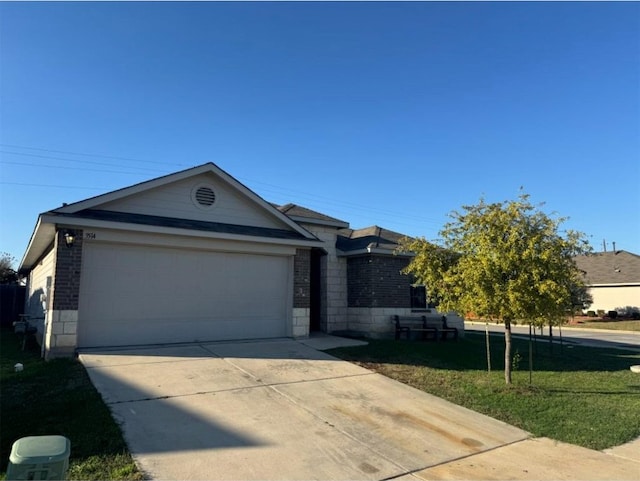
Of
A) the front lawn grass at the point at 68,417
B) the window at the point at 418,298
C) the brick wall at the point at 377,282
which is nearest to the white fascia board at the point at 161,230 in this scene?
the brick wall at the point at 377,282

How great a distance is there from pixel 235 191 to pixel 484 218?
7043 mm

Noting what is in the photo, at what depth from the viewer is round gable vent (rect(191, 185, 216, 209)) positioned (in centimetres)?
1210

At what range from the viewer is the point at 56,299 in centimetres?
946

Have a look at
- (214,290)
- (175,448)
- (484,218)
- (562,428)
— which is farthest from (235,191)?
(562,428)

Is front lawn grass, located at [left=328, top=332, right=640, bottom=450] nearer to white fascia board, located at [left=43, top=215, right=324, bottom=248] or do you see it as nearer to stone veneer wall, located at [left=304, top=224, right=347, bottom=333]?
stone veneer wall, located at [left=304, top=224, right=347, bottom=333]

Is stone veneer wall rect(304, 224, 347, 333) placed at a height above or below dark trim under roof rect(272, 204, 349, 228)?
below

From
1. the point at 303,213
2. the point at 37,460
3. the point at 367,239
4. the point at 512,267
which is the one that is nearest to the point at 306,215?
the point at 303,213

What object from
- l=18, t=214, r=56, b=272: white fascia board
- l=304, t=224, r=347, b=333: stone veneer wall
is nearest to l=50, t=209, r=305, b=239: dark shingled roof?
l=18, t=214, r=56, b=272: white fascia board

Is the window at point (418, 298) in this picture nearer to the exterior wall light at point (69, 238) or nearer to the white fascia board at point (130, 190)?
the white fascia board at point (130, 190)

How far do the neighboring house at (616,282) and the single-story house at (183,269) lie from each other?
1204 inches

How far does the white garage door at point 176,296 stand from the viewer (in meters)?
10.2

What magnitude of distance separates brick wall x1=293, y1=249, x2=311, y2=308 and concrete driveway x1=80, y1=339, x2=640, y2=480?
3.51 m

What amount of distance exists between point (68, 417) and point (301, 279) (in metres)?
7.96

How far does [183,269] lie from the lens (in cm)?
1135
